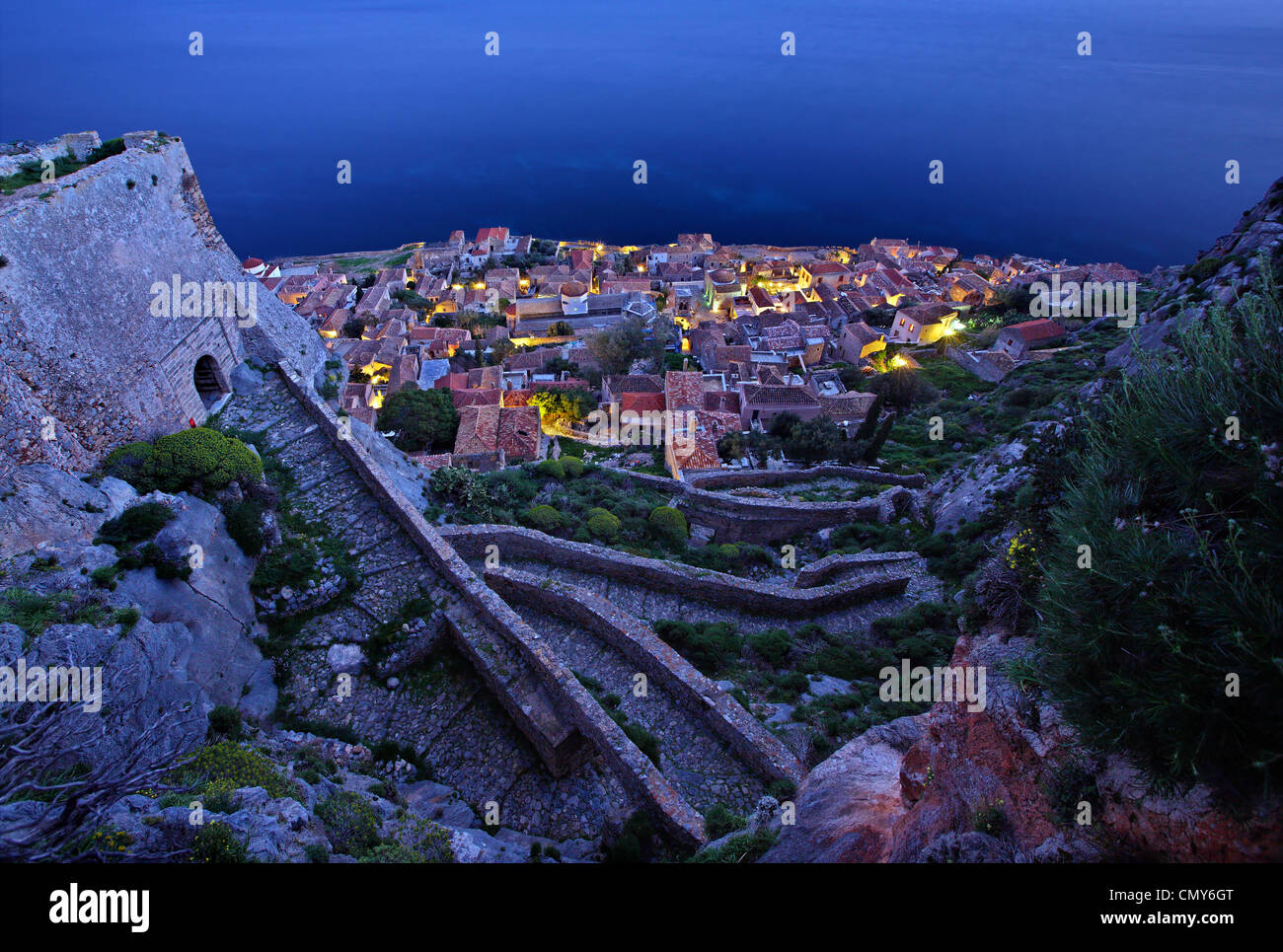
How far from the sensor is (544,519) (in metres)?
14.8

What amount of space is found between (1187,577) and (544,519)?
12.8 m

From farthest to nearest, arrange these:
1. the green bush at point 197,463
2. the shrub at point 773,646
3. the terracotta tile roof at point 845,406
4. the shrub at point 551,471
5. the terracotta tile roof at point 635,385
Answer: the terracotta tile roof at point 635,385 → the terracotta tile roof at point 845,406 → the shrub at point 551,471 → the shrub at point 773,646 → the green bush at point 197,463

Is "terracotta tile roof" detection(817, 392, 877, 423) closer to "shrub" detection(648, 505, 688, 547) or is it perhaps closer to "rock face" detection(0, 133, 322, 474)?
"shrub" detection(648, 505, 688, 547)

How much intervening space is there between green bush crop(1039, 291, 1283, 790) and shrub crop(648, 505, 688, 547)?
1203 centimetres

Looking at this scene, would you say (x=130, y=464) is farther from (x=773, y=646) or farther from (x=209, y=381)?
(x=773, y=646)

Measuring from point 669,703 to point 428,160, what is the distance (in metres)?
164

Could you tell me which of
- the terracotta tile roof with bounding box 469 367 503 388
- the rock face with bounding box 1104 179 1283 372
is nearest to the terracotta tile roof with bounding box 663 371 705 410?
the terracotta tile roof with bounding box 469 367 503 388

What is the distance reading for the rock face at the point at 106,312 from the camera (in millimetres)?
8859

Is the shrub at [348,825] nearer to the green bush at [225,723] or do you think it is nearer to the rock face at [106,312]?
the green bush at [225,723]

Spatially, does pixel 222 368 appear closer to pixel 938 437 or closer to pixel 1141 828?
pixel 1141 828

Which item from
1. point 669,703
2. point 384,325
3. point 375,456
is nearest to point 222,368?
point 375,456

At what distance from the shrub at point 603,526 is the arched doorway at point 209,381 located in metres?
9.35

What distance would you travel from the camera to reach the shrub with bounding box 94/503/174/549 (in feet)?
26.2

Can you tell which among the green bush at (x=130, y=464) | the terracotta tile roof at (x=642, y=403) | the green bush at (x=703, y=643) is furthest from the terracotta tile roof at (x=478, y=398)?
the green bush at (x=703, y=643)
